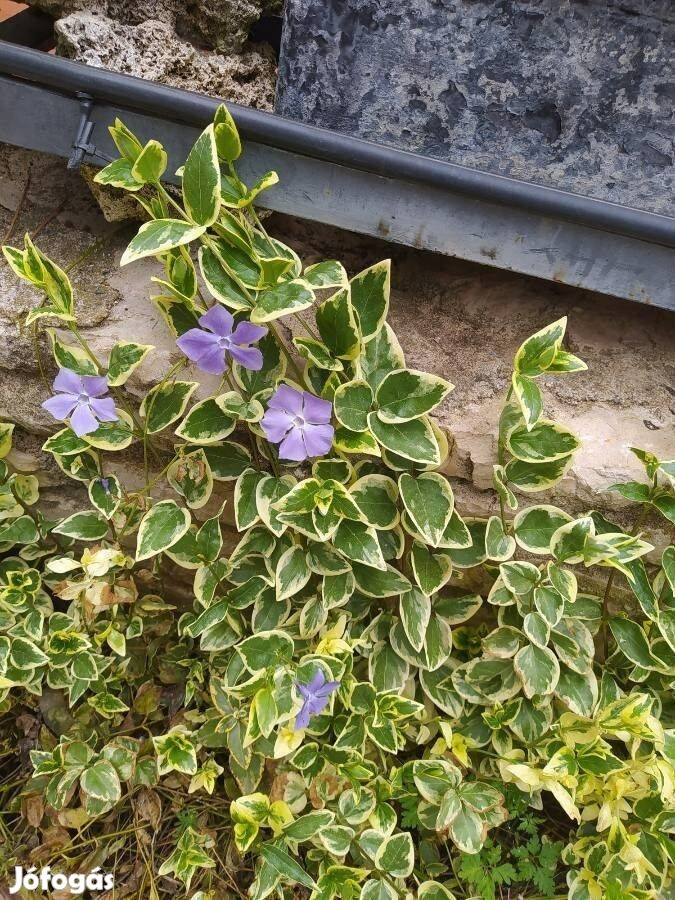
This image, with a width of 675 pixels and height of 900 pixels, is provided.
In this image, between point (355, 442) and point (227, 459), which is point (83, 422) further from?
point (355, 442)

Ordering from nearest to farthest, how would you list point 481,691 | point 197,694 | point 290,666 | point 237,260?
point 237,260 → point 290,666 → point 481,691 → point 197,694

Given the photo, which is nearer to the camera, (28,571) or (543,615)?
(543,615)

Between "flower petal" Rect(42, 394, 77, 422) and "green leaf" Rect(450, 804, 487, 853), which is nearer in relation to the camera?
"flower petal" Rect(42, 394, 77, 422)

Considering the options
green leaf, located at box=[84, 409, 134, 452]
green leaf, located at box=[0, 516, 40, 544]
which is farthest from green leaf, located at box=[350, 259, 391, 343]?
green leaf, located at box=[0, 516, 40, 544]

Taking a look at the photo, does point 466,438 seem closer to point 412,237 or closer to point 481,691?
point 412,237

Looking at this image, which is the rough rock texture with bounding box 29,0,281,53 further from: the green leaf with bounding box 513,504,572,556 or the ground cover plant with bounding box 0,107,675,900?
the green leaf with bounding box 513,504,572,556

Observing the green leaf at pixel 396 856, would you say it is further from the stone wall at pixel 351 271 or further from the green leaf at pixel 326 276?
the green leaf at pixel 326 276

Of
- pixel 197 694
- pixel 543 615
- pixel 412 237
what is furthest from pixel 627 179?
pixel 197 694

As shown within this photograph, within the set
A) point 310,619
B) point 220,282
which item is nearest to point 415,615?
point 310,619
